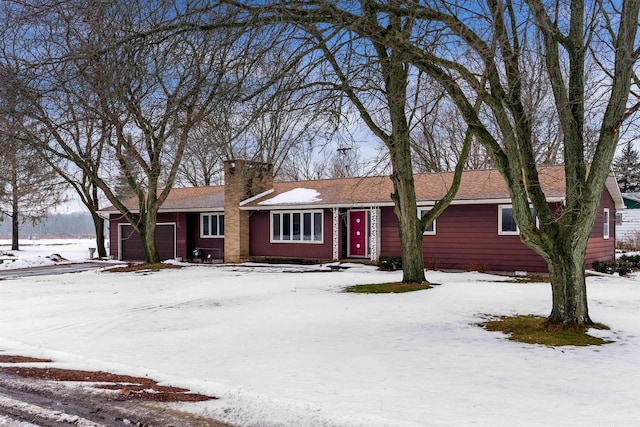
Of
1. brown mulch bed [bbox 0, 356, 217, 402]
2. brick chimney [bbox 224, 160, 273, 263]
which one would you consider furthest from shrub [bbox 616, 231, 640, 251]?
brown mulch bed [bbox 0, 356, 217, 402]

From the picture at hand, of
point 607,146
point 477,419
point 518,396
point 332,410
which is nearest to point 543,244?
point 607,146

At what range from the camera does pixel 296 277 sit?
704 inches

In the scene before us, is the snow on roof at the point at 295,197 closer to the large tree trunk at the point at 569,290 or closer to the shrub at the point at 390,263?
the shrub at the point at 390,263

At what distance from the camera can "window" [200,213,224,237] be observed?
27078 mm

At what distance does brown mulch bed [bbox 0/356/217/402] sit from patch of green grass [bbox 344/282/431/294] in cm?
806

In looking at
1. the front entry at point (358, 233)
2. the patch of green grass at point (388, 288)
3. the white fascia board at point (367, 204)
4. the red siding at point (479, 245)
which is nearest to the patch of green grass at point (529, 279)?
the red siding at point (479, 245)

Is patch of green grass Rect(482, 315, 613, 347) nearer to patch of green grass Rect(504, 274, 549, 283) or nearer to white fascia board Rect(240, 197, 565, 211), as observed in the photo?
patch of green grass Rect(504, 274, 549, 283)

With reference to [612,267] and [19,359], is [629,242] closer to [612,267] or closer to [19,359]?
[612,267]

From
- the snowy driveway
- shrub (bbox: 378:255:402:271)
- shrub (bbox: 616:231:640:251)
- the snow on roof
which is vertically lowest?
the snowy driveway

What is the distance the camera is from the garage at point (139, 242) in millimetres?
28484

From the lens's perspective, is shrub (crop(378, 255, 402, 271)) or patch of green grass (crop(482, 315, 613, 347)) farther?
shrub (crop(378, 255, 402, 271))

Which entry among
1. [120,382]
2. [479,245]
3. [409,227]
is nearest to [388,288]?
[409,227]

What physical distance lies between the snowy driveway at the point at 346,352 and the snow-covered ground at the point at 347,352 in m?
0.02

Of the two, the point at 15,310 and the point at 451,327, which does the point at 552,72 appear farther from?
the point at 15,310
